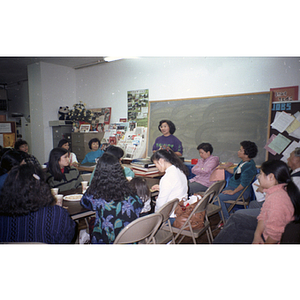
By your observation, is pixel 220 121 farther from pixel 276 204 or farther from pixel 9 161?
pixel 9 161

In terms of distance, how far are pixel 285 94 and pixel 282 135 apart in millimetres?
608

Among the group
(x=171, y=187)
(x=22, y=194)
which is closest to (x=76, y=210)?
(x=22, y=194)

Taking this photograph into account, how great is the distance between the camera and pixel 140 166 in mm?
3051

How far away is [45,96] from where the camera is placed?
4.19m

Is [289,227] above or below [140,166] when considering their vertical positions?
below

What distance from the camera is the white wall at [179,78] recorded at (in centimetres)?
337

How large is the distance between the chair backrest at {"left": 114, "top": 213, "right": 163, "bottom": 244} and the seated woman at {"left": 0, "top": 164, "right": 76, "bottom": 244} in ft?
1.38

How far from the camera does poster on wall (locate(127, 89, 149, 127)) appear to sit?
15.7 feet

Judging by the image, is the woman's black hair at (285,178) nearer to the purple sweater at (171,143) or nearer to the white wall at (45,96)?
the purple sweater at (171,143)
